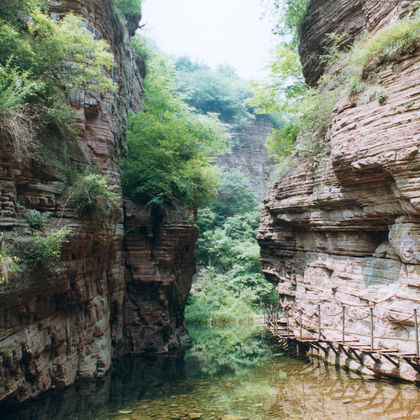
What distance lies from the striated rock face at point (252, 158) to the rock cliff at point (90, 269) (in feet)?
66.5

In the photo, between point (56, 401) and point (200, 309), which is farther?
point (200, 309)

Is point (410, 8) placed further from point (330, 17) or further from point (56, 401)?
point (56, 401)

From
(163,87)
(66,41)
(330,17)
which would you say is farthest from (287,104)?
(66,41)

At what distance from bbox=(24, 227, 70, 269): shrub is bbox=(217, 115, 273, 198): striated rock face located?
30.3 meters

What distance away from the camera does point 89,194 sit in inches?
378

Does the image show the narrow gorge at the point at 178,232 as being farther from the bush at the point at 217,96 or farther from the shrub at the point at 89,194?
the bush at the point at 217,96

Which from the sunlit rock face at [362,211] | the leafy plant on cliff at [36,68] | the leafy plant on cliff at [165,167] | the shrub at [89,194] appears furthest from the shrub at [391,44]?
the shrub at [89,194]

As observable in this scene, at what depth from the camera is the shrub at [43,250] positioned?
728cm

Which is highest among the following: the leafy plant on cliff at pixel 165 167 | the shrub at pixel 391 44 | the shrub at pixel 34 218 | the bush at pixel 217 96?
the bush at pixel 217 96

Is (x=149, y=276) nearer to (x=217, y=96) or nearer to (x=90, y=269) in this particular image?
(x=90, y=269)

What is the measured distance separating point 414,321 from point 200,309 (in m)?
17.3

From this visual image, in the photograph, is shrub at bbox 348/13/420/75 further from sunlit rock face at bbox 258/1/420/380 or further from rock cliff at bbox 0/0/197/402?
rock cliff at bbox 0/0/197/402

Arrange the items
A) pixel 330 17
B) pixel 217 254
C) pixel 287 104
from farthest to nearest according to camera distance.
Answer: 1. pixel 217 254
2. pixel 287 104
3. pixel 330 17

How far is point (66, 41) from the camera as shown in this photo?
9359 mm
